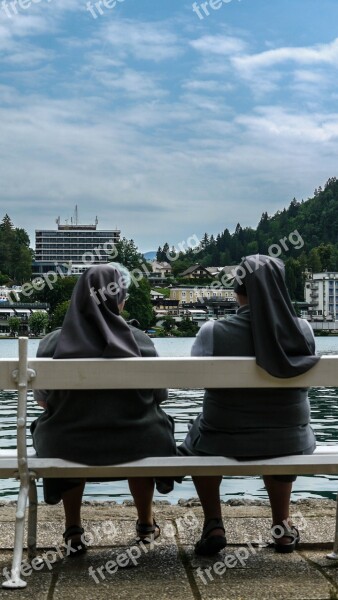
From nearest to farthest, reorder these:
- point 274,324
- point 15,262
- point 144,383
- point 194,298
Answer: point 144,383
point 274,324
point 194,298
point 15,262

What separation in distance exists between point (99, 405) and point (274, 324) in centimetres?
75

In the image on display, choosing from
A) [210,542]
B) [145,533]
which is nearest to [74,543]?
[145,533]

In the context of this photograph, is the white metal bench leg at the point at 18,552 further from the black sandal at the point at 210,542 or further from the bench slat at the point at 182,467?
the black sandal at the point at 210,542

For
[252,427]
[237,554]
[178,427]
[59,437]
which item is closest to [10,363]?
[59,437]

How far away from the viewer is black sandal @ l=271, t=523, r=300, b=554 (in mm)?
3816

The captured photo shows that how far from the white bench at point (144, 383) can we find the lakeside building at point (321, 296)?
128m

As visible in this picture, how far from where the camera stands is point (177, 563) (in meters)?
3.65

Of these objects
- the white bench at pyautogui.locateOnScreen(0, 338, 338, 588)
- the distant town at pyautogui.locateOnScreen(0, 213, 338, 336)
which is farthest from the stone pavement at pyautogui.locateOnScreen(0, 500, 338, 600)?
the distant town at pyautogui.locateOnScreen(0, 213, 338, 336)

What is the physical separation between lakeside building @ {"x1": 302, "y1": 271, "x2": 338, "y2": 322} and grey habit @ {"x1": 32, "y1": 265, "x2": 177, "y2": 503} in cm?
12798

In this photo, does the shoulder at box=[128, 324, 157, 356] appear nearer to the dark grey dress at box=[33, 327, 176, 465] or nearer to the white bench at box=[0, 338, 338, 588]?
the dark grey dress at box=[33, 327, 176, 465]

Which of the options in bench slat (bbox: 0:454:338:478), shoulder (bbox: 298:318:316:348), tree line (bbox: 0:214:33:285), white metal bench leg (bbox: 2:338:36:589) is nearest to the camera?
white metal bench leg (bbox: 2:338:36:589)

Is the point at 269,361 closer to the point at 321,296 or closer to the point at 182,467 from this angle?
the point at 182,467

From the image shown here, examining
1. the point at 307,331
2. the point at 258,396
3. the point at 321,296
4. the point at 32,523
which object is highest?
the point at 307,331

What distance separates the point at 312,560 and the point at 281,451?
45 centimetres
